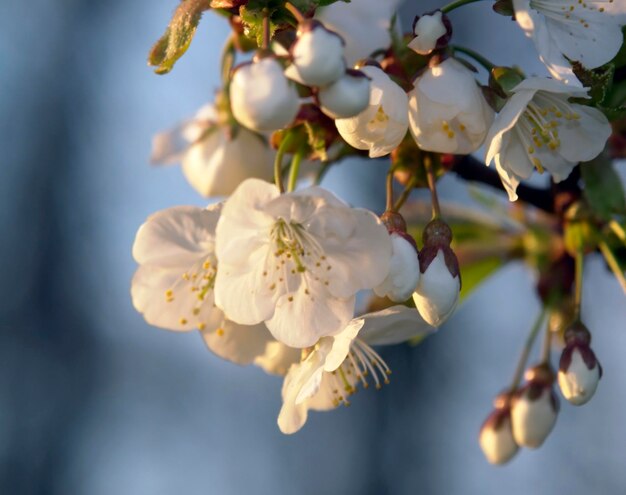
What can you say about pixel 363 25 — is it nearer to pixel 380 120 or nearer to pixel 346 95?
pixel 380 120

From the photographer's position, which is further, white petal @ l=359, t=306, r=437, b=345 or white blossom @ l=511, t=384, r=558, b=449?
white blossom @ l=511, t=384, r=558, b=449

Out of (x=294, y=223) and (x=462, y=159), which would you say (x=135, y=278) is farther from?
(x=462, y=159)

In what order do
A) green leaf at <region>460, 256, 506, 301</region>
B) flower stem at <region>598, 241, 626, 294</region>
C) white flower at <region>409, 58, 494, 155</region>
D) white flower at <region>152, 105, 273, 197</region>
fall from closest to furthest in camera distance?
white flower at <region>409, 58, 494, 155</region> < flower stem at <region>598, 241, 626, 294</region> < white flower at <region>152, 105, 273, 197</region> < green leaf at <region>460, 256, 506, 301</region>

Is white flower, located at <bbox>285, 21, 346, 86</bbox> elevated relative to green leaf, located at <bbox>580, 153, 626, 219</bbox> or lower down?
elevated

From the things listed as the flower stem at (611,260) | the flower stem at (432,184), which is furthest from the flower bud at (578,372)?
the flower stem at (432,184)

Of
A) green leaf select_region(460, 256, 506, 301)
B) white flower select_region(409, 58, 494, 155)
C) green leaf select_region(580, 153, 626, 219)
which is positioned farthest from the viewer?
green leaf select_region(460, 256, 506, 301)

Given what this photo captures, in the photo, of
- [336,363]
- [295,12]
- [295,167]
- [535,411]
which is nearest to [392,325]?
[336,363]

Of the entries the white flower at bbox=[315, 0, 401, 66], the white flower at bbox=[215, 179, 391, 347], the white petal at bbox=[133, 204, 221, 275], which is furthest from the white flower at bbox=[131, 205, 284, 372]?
the white flower at bbox=[315, 0, 401, 66]

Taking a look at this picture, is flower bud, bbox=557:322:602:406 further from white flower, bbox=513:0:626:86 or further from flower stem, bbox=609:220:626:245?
white flower, bbox=513:0:626:86
